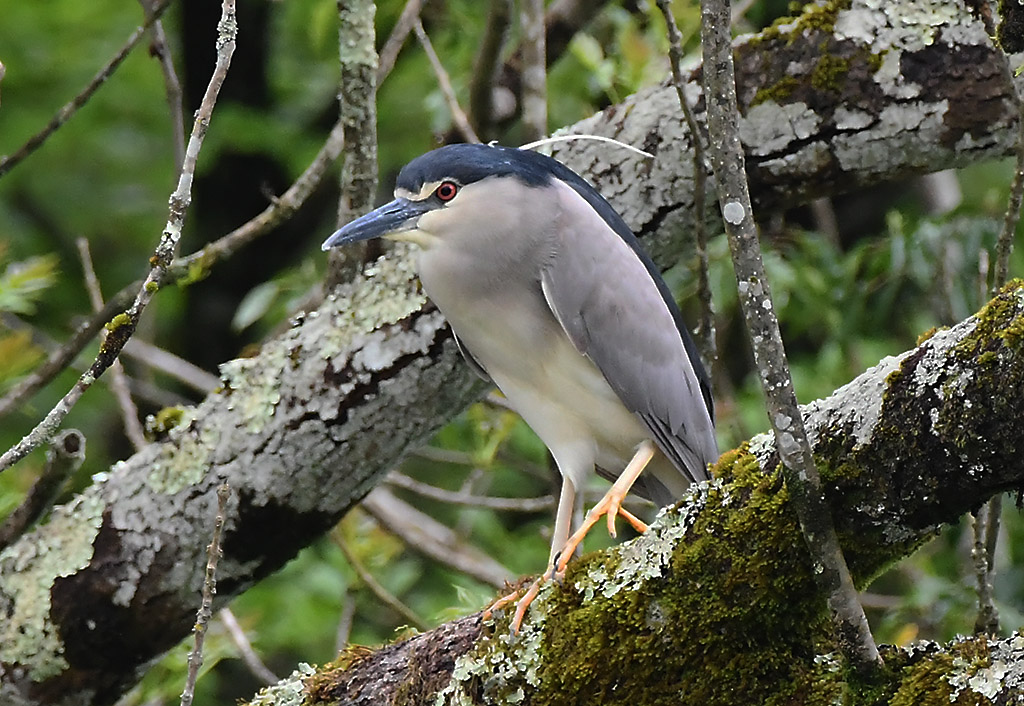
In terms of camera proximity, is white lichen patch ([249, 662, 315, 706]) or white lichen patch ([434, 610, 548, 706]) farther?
white lichen patch ([249, 662, 315, 706])

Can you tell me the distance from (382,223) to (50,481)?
104 centimetres

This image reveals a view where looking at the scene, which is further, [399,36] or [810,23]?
[399,36]

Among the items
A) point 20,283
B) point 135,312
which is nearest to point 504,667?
point 135,312

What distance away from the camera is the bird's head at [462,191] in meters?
2.84

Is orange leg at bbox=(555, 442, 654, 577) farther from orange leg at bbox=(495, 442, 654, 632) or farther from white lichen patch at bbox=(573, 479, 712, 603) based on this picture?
white lichen patch at bbox=(573, 479, 712, 603)

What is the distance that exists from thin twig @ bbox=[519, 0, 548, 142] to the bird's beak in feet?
2.85

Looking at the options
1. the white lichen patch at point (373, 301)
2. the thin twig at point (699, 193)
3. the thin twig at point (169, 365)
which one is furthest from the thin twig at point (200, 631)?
the thin twig at point (169, 365)

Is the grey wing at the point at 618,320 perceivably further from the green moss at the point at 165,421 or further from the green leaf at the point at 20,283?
the green leaf at the point at 20,283

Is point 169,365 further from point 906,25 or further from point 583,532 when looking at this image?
point 906,25

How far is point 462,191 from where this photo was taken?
9.45ft

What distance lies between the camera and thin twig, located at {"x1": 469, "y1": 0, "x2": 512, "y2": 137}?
3.72 m

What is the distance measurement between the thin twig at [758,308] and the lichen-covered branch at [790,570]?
66mm

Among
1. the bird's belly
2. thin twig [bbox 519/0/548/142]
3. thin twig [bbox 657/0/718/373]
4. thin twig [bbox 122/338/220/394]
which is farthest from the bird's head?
thin twig [bbox 122/338/220/394]

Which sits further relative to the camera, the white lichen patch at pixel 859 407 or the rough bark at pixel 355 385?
the rough bark at pixel 355 385
